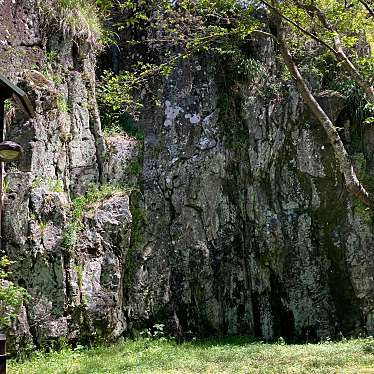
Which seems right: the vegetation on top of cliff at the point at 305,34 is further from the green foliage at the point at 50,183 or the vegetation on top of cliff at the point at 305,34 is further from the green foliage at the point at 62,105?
the green foliage at the point at 50,183

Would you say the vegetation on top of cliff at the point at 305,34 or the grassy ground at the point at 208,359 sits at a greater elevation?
the vegetation on top of cliff at the point at 305,34

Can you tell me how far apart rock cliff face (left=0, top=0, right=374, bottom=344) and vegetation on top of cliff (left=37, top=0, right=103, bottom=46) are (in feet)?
0.73

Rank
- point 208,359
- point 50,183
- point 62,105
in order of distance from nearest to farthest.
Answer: point 208,359
point 50,183
point 62,105

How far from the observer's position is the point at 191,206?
41.6 feet

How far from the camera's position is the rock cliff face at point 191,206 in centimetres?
1053

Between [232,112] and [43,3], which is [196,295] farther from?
[43,3]

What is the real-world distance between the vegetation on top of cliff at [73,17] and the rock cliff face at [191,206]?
0.73 ft

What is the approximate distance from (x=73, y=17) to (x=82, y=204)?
447 cm

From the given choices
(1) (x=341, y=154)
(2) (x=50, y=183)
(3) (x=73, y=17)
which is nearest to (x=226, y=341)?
(2) (x=50, y=183)

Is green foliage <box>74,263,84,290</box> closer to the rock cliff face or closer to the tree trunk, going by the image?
the rock cliff face

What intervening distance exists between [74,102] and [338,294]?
749 centimetres

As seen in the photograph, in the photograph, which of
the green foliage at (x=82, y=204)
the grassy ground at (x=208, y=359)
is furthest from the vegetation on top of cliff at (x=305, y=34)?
the grassy ground at (x=208, y=359)

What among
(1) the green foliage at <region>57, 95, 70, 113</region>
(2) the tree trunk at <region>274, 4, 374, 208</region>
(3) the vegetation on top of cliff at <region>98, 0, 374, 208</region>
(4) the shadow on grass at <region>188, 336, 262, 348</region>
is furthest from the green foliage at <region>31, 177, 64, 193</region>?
(2) the tree trunk at <region>274, 4, 374, 208</region>

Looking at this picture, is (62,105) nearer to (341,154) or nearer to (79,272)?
(79,272)
